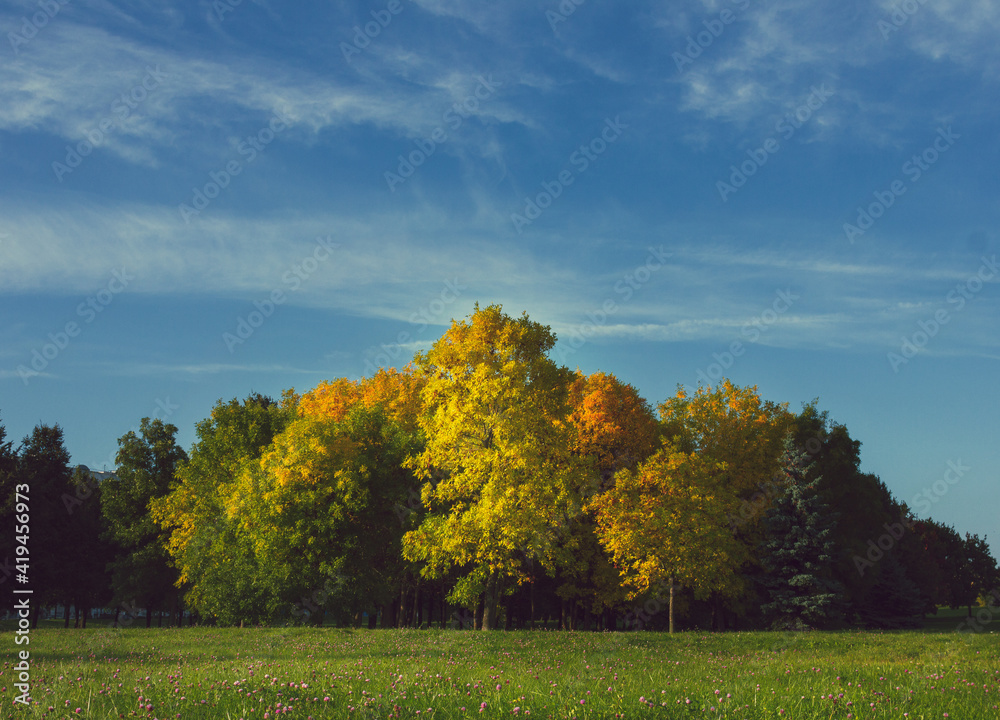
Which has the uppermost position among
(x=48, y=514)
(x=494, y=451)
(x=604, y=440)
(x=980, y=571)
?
(x=604, y=440)

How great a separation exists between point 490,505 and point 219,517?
68.3 feet

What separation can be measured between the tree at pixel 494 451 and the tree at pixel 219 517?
38.1 ft

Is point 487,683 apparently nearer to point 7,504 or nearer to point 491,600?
point 491,600

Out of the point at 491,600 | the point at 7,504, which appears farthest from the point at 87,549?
the point at 491,600

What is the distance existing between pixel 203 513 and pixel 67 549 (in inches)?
742

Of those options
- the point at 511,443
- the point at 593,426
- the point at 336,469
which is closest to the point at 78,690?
the point at 511,443

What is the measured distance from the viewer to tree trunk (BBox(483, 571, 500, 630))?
2884 centimetres

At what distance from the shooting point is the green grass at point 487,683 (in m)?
8.60

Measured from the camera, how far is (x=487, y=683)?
10242 millimetres

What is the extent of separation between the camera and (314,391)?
47.9m

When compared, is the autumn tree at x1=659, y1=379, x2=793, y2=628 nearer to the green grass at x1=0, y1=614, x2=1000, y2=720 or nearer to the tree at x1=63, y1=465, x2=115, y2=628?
the green grass at x1=0, y1=614, x2=1000, y2=720

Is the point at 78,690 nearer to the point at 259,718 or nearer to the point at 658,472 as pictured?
the point at 259,718

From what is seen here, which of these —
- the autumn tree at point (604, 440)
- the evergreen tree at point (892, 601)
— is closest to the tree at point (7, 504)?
the autumn tree at point (604, 440)

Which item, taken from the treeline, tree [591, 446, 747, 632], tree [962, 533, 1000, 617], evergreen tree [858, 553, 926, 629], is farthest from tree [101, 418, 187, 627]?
tree [962, 533, 1000, 617]
